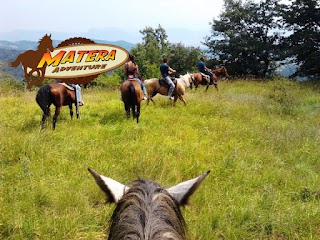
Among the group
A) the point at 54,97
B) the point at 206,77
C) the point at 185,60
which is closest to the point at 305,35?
the point at 206,77

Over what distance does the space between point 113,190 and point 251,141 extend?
6.61 metres

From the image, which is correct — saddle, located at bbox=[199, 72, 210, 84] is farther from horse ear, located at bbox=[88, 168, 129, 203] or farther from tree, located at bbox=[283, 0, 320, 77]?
horse ear, located at bbox=[88, 168, 129, 203]

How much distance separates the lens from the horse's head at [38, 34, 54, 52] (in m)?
9.34

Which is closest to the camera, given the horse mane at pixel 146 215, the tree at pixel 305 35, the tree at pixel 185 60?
the horse mane at pixel 146 215

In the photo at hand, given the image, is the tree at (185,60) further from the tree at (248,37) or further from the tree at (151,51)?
the tree at (248,37)

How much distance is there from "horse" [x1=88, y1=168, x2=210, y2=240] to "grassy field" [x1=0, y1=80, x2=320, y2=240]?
37 centimetres

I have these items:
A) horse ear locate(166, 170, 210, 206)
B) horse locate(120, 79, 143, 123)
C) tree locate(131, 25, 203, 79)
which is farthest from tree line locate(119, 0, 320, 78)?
horse ear locate(166, 170, 210, 206)

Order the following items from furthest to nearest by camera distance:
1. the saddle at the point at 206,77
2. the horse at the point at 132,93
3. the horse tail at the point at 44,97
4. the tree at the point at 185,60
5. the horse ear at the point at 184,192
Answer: the tree at the point at 185,60
the saddle at the point at 206,77
the horse at the point at 132,93
the horse tail at the point at 44,97
the horse ear at the point at 184,192

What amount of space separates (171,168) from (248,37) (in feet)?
83.6

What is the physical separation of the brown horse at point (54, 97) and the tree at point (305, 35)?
752 inches

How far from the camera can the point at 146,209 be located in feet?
4.87

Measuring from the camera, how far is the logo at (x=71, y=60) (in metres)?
8.52

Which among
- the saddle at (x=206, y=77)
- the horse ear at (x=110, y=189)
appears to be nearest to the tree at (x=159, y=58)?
the saddle at (x=206, y=77)

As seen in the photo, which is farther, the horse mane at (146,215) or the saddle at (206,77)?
the saddle at (206,77)
